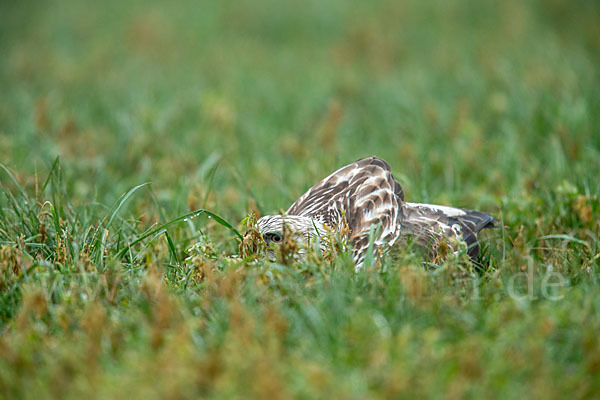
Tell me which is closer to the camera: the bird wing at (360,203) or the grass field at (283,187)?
the grass field at (283,187)

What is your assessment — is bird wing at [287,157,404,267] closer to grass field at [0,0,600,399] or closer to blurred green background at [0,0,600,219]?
grass field at [0,0,600,399]

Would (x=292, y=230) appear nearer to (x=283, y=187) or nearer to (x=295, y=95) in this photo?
(x=283, y=187)

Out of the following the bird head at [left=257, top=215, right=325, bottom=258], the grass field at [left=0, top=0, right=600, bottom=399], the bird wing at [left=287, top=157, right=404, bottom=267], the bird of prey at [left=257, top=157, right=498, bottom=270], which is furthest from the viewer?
the bird wing at [left=287, top=157, right=404, bottom=267]

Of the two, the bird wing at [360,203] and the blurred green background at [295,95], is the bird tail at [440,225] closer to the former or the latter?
the bird wing at [360,203]

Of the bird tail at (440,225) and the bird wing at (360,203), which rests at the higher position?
the bird wing at (360,203)

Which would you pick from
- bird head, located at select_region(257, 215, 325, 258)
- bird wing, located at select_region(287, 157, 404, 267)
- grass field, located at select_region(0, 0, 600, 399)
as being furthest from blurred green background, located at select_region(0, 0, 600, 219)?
bird head, located at select_region(257, 215, 325, 258)

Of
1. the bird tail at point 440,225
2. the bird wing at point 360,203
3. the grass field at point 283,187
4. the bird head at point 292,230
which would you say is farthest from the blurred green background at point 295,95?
the bird head at point 292,230
